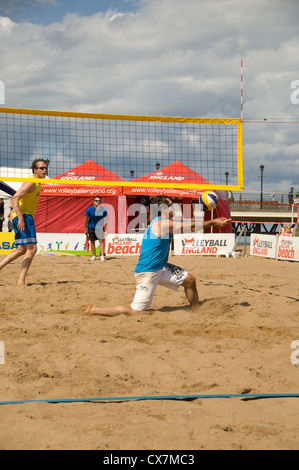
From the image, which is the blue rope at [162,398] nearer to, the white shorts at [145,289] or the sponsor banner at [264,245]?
the white shorts at [145,289]

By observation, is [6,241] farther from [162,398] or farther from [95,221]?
[162,398]

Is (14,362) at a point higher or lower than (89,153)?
lower

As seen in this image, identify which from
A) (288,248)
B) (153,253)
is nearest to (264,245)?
(288,248)

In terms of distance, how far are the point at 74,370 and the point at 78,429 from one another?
99 cm

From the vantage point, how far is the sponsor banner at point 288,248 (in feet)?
43.6

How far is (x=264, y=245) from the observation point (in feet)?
47.3

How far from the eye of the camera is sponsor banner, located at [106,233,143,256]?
13.9 metres

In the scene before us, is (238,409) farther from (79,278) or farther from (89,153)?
(89,153)

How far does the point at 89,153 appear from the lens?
8.07 m

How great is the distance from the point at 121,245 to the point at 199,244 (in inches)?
95.0

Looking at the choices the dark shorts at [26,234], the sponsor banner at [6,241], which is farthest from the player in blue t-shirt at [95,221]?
the dark shorts at [26,234]

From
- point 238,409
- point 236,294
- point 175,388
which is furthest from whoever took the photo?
point 236,294

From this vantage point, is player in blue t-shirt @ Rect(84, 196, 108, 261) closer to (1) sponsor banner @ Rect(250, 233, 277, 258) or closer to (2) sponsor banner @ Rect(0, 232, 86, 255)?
(2) sponsor banner @ Rect(0, 232, 86, 255)
